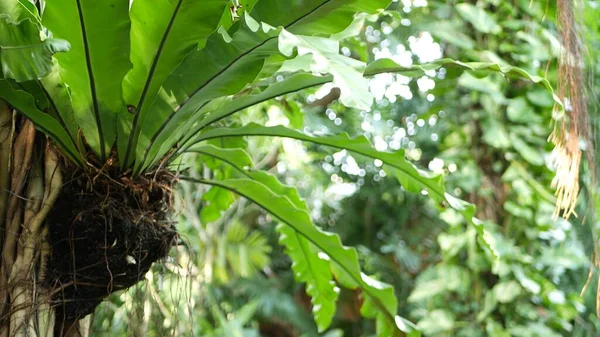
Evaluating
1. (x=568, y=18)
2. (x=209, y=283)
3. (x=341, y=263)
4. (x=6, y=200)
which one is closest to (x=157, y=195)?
(x=6, y=200)

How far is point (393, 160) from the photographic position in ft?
3.34

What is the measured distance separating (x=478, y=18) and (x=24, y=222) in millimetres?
1489

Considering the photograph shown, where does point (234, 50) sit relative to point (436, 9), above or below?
above

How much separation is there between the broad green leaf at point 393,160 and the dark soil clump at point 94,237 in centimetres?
17

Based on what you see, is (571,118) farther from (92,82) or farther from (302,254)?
(92,82)

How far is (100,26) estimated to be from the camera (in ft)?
2.28

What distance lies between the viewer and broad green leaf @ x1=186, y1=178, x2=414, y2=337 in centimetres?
96

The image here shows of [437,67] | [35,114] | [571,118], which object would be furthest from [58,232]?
[571,118]

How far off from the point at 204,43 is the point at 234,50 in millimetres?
37

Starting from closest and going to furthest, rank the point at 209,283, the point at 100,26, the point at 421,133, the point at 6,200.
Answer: the point at 100,26 < the point at 6,200 < the point at 421,133 < the point at 209,283

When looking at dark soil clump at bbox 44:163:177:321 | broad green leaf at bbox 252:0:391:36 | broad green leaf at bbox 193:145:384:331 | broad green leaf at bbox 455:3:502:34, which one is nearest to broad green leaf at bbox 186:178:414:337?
broad green leaf at bbox 193:145:384:331

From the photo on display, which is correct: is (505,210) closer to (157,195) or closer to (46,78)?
(157,195)

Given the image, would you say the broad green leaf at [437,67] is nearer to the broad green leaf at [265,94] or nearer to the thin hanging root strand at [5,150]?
the broad green leaf at [265,94]

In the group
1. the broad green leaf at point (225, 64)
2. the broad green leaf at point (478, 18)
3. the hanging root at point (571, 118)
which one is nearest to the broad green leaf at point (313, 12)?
the broad green leaf at point (225, 64)
